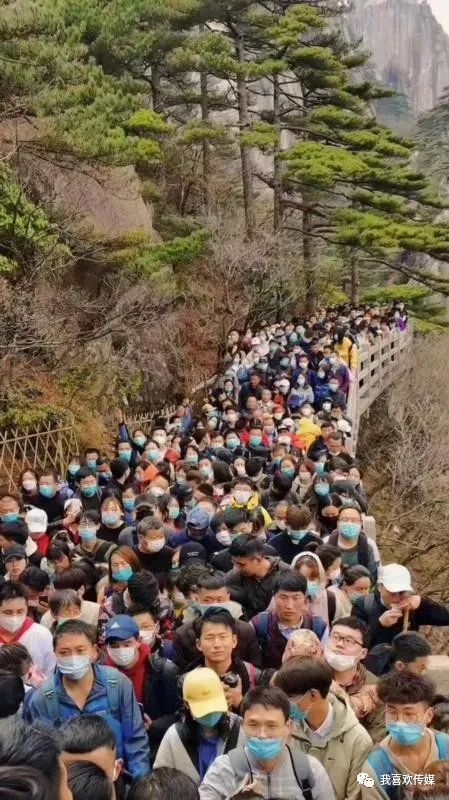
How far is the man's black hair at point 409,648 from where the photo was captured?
3494 mm

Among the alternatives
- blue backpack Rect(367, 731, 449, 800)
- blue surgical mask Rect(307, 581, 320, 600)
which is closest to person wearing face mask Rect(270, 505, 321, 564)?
blue surgical mask Rect(307, 581, 320, 600)

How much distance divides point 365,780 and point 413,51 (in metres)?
75.3

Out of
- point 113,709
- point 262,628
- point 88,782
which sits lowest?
point 262,628

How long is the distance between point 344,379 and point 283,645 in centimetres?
A: 1003

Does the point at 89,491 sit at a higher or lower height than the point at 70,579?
lower

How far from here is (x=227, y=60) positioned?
17609 mm

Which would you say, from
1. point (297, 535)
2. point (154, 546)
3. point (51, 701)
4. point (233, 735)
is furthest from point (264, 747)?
point (297, 535)

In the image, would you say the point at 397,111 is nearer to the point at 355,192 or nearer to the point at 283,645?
the point at 355,192

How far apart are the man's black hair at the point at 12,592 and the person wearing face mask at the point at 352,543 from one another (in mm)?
2293

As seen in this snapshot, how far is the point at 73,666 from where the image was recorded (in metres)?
3.28

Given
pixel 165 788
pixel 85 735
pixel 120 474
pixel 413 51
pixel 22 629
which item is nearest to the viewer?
pixel 165 788

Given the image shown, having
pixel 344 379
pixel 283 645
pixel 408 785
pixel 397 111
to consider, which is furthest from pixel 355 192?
pixel 397 111

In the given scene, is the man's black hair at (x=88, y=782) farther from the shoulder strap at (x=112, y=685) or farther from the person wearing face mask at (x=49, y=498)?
the person wearing face mask at (x=49, y=498)

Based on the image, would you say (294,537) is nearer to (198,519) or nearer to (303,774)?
(198,519)
